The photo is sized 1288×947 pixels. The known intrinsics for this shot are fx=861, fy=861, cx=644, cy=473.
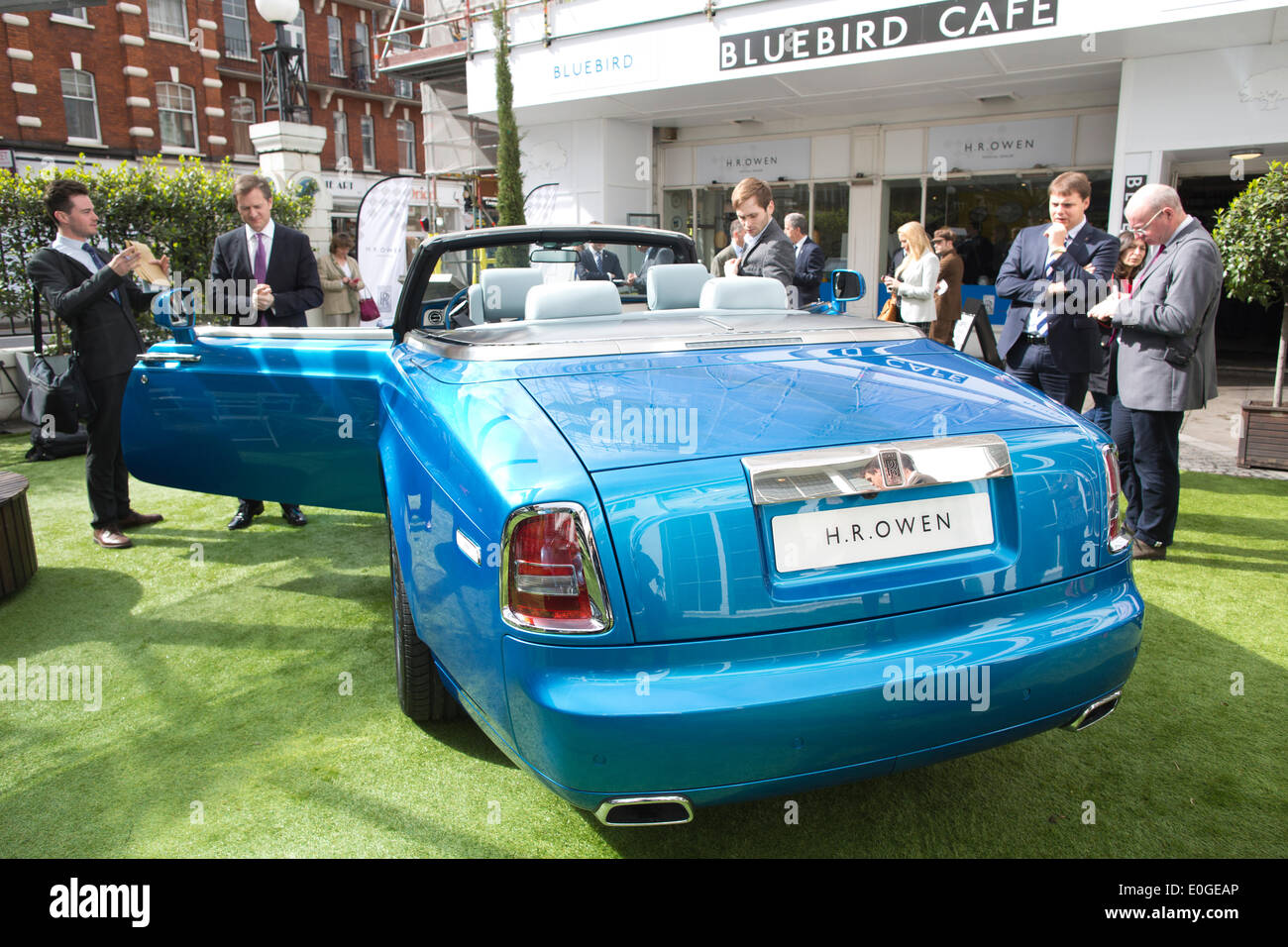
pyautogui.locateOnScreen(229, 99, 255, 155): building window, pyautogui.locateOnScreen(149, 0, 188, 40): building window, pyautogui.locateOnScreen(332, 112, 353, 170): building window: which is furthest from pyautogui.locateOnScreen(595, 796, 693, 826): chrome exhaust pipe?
pyautogui.locateOnScreen(332, 112, 353, 170): building window

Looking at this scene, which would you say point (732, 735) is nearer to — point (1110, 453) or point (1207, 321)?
point (1110, 453)

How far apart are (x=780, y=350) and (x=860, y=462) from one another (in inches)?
31.1

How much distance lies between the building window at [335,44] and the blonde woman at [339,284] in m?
30.3

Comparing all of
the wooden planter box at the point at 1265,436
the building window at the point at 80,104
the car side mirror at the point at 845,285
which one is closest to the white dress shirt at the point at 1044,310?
the car side mirror at the point at 845,285

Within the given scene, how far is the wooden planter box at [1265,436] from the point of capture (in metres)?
6.49

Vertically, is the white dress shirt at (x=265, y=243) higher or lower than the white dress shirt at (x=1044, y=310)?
higher

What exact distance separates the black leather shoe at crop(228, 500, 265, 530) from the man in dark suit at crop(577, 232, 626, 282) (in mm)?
2927

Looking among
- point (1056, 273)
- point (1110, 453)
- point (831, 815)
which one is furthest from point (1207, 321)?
point (831, 815)

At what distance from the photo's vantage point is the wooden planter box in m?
6.49

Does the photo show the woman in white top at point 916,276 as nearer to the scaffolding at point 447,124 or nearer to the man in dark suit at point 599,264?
the man in dark suit at point 599,264

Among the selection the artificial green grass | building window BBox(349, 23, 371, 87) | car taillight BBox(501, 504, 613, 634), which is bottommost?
the artificial green grass

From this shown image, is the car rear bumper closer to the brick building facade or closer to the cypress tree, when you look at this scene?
the cypress tree

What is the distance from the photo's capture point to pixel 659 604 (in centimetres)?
171

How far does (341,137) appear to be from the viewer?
3634cm
